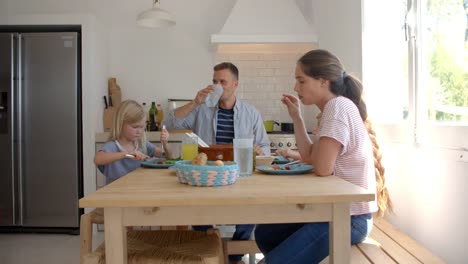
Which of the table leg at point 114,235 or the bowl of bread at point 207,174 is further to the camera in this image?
the bowl of bread at point 207,174

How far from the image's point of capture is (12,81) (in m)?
3.91

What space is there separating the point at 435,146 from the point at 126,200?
1.45 m

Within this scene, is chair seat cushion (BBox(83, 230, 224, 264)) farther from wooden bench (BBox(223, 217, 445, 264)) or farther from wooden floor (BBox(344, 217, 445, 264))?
wooden floor (BBox(344, 217, 445, 264))

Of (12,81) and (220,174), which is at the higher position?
(12,81)

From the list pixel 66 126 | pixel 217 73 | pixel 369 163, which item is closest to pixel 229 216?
pixel 369 163

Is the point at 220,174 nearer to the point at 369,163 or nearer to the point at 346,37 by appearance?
the point at 369,163

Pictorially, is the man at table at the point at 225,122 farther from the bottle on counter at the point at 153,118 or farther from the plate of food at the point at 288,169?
the bottle on counter at the point at 153,118

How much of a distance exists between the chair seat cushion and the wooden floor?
0.54m

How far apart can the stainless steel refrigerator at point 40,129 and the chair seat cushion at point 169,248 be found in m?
2.36

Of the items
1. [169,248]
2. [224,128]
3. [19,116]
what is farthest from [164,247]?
[19,116]

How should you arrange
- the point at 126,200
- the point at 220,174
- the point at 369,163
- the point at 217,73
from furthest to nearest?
A: the point at 217,73 → the point at 369,163 → the point at 220,174 → the point at 126,200

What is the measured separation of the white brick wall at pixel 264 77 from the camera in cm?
464

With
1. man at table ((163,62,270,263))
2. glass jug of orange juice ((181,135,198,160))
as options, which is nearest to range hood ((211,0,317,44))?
man at table ((163,62,270,263))

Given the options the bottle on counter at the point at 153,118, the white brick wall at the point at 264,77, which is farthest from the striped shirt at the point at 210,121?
the white brick wall at the point at 264,77
